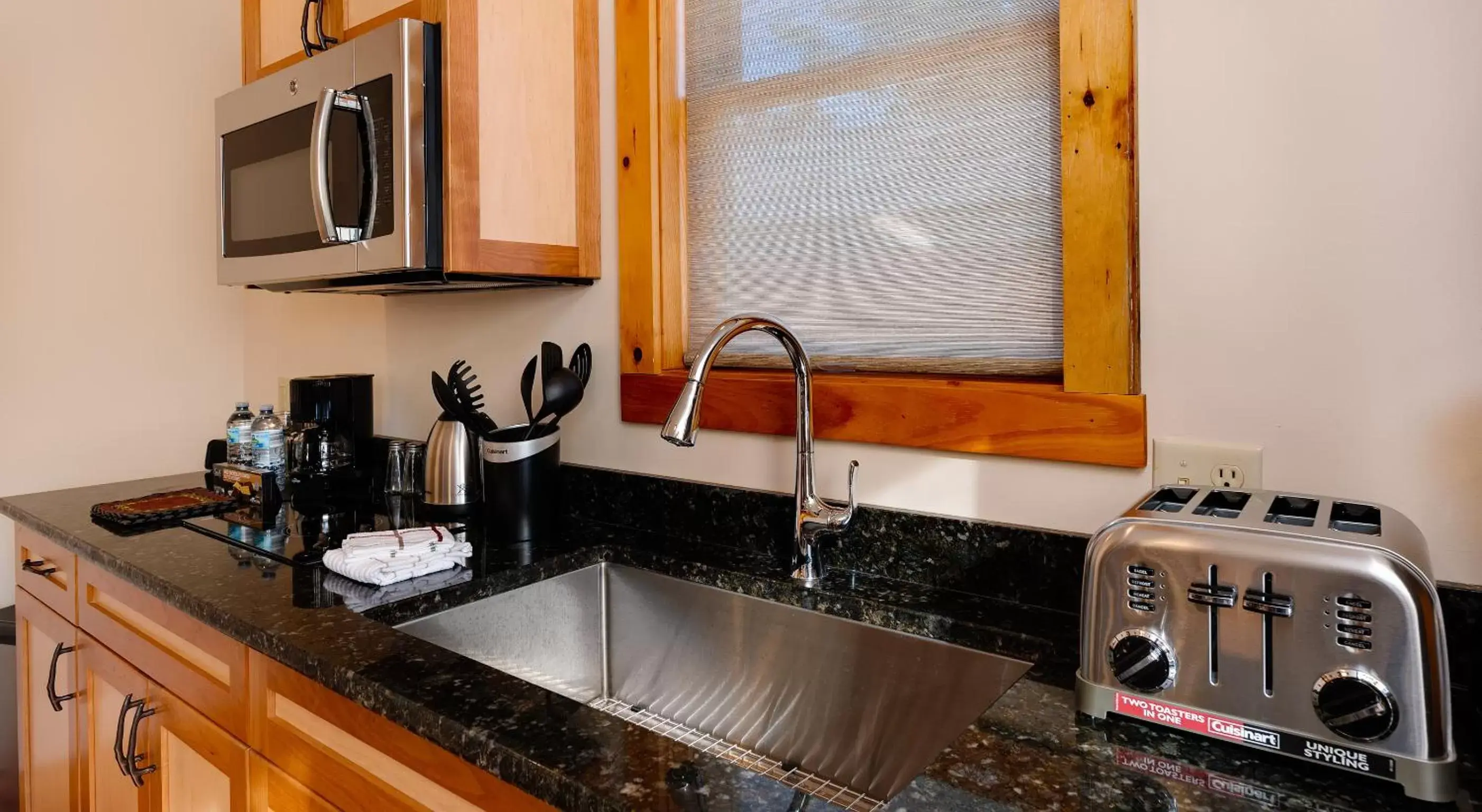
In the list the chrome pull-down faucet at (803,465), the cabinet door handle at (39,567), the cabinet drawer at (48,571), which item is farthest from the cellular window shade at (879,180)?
the cabinet door handle at (39,567)

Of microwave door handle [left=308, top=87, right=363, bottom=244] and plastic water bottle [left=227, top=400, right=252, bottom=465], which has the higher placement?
microwave door handle [left=308, top=87, right=363, bottom=244]

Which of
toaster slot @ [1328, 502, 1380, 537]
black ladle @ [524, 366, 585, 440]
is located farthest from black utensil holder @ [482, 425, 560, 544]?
toaster slot @ [1328, 502, 1380, 537]

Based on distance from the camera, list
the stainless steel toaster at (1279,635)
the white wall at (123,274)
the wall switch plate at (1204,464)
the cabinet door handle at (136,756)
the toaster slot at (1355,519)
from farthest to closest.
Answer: the white wall at (123,274) < the cabinet door handle at (136,756) < the wall switch plate at (1204,464) < the toaster slot at (1355,519) < the stainless steel toaster at (1279,635)

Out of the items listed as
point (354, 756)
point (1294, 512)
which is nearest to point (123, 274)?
point (354, 756)

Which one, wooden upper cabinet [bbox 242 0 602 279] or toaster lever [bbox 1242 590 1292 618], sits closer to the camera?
toaster lever [bbox 1242 590 1292 618]

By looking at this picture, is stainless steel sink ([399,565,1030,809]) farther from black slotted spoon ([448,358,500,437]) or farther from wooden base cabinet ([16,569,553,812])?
black slotted spoon ([448,358,500,437])

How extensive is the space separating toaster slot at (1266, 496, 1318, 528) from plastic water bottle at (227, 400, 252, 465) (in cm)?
189

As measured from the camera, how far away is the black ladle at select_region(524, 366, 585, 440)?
55.8 inches

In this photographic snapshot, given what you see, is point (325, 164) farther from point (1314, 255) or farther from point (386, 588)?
point (1314, 255)

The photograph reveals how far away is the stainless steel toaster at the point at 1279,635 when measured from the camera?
620mm

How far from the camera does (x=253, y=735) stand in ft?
3.58

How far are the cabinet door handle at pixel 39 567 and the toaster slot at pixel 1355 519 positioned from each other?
2.04m

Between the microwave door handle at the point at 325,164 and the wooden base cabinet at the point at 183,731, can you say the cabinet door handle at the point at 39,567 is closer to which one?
the wooden base cabinet at the point at 183,731

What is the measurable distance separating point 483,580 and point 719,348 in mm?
487
